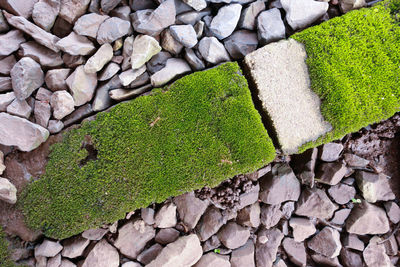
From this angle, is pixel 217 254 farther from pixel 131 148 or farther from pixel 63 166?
pixel 63 166

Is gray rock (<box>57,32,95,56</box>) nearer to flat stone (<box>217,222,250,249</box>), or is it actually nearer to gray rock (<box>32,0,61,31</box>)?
gray rock (<box>32,0,61,31</box>)

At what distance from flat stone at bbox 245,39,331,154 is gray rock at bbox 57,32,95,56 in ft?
4.61

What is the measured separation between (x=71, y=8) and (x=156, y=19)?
0.77m

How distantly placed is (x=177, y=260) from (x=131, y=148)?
1.09 metres

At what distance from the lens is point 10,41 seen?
242 cm

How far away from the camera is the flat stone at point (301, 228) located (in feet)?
9.34

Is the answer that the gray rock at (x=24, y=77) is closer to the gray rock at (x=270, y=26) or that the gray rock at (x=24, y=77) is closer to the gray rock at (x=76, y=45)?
the gray rock at (x=76, y=45)

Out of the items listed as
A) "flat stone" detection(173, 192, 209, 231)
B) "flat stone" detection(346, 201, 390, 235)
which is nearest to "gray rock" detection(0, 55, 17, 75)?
"flat stone" detection(173, 192, 209, 231)

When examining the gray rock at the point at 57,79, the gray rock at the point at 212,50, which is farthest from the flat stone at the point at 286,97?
the gray rock at the point at 57,79

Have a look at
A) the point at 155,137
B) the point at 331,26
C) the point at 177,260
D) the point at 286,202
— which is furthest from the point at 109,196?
the point at 331,26

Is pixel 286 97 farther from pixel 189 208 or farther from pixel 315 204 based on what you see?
pixel 189 208

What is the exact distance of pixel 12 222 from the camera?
239 centimetres

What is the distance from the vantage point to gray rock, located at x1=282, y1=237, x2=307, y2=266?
2.86 meters

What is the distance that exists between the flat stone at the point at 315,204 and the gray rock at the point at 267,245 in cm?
34
